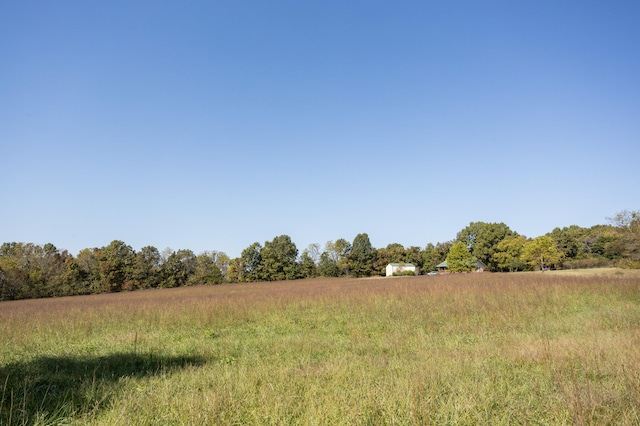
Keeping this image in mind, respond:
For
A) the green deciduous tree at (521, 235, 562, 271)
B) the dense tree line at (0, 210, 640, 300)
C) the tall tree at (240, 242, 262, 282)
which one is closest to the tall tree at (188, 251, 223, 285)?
the dense tree line at (0, 210, 640, 300)

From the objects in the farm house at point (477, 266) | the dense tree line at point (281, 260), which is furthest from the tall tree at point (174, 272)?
the farm house at point (477, 266)

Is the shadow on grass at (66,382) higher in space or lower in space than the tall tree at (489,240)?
lower

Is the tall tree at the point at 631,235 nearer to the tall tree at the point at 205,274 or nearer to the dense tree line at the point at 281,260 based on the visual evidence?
the dense tree line at the point at 281,260

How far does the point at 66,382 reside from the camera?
5418 mm

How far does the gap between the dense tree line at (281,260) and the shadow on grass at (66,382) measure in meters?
45.9

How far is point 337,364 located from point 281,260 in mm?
60917

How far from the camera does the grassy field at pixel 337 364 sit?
11.4 feet

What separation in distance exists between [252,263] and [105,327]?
5598cm

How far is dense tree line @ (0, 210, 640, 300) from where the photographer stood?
45062 mm

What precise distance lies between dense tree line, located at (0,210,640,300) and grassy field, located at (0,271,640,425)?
39.7 meters

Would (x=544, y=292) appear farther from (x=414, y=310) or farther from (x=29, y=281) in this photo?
(x=29, y=281)

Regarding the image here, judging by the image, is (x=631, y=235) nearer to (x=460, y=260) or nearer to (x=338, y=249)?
(x=460, y=260)

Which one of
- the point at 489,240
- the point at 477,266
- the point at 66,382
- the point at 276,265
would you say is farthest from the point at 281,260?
the point at 66,382

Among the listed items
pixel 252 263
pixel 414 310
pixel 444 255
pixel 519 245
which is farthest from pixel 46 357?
pixel 444 255
